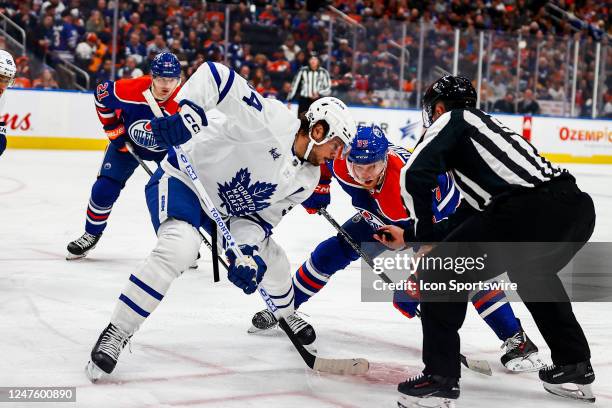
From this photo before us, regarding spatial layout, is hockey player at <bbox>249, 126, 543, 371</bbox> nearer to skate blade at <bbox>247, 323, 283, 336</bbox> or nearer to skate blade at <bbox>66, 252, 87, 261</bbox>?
skate blade at <bbox>247, 323, 283, 336</bbox>

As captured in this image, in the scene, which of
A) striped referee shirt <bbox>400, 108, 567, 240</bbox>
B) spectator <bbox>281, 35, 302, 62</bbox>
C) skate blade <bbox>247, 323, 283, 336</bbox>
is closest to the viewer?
striped referee shirt <bbox>400, 108, 567, 240</bbox>

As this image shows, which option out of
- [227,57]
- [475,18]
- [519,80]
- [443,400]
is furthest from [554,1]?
[443,400]

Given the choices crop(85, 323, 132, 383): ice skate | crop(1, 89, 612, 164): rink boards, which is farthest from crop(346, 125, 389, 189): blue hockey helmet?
crop(1, 89, 612, 164): rink boards

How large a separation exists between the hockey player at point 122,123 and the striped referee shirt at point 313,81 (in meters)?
7.54

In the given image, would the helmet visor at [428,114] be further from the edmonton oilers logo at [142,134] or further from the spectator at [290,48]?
the spectator at [290,48]

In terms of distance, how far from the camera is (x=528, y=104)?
568 inches

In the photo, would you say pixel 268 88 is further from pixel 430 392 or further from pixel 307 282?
pixel 430 392

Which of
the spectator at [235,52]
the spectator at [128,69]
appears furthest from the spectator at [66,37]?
the spectator at [235,52]

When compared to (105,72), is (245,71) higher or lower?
lower

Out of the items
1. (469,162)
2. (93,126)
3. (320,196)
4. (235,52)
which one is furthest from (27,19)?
(469,162)

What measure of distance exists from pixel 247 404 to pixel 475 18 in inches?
599

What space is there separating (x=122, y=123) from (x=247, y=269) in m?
2.40

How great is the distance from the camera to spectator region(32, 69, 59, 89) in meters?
11.6

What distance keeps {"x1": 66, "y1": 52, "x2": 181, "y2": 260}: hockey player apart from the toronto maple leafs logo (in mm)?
1902
